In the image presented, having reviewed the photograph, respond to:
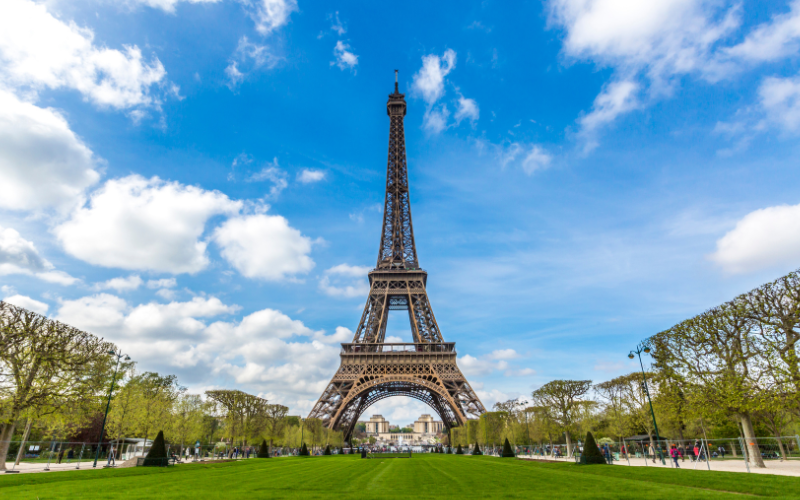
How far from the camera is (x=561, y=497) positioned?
1124cm

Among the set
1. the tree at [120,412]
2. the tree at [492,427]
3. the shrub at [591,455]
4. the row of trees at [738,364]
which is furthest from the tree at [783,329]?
the tree at [120,412]

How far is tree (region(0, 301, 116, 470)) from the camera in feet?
77.2

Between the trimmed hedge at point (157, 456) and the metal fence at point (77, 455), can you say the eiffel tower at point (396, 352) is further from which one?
the trimmed hedge at point (157, 456)

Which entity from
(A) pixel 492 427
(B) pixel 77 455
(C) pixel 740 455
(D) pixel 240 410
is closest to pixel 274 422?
(D) pixel 240 410

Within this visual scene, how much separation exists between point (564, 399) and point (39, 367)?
156 ft

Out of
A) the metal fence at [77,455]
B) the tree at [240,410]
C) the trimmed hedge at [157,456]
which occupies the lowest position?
the metal fence at [77,455]

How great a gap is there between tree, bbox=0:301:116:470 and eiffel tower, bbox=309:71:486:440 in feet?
97.7

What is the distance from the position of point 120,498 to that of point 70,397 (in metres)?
19.4

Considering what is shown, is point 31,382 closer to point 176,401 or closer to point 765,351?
point 176,401

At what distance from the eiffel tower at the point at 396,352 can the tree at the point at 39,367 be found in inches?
1172

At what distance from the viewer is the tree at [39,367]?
77.2 feet

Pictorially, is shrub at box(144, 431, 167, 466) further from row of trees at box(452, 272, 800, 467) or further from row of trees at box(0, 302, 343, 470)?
row of trees at box(452, 272, 800, 467)

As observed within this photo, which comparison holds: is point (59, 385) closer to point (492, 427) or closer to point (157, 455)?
point (157, 455)

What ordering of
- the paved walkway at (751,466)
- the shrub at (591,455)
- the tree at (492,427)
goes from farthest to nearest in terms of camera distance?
the tree at (492,427) → the shrub at (591,455) → the paved walkway at (751,466)
